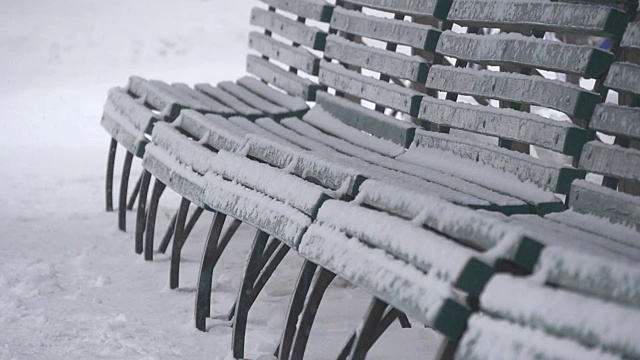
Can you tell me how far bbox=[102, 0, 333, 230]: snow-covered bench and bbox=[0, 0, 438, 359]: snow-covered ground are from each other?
503 millimetres

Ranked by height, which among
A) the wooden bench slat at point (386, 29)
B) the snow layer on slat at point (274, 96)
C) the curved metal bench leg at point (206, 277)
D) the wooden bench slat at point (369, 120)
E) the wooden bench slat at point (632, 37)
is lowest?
the curved metal bench leg at point (206, 277)

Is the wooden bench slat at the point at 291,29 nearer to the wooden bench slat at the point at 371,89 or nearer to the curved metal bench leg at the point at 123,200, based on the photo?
the wooden bench slat at the point at 371,89

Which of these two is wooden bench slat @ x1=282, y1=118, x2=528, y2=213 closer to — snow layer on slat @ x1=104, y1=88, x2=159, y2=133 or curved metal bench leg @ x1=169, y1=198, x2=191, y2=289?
curved metal bench leg @ x1=169, y1=198, x2=191, y2=289

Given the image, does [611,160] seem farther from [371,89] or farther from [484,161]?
[371,89]

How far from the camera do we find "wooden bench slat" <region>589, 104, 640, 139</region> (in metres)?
3.16

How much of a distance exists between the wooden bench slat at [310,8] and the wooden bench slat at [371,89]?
34cm

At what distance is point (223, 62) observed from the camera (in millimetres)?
12359

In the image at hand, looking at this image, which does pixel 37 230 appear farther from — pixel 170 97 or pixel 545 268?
pixel 545 268

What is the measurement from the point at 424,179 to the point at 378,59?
1.38 meters

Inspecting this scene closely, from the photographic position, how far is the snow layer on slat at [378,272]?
7.43ft

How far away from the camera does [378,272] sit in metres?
2.54

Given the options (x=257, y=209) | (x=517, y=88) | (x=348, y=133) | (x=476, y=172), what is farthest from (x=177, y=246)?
(x=517, y=88)

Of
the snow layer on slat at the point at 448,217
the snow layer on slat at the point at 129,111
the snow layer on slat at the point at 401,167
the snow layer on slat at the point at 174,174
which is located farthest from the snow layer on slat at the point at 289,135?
the snow layer on slat at the point at 448,217

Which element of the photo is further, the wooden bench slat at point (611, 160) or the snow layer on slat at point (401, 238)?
the wooden bench slat at point (611, 160)
